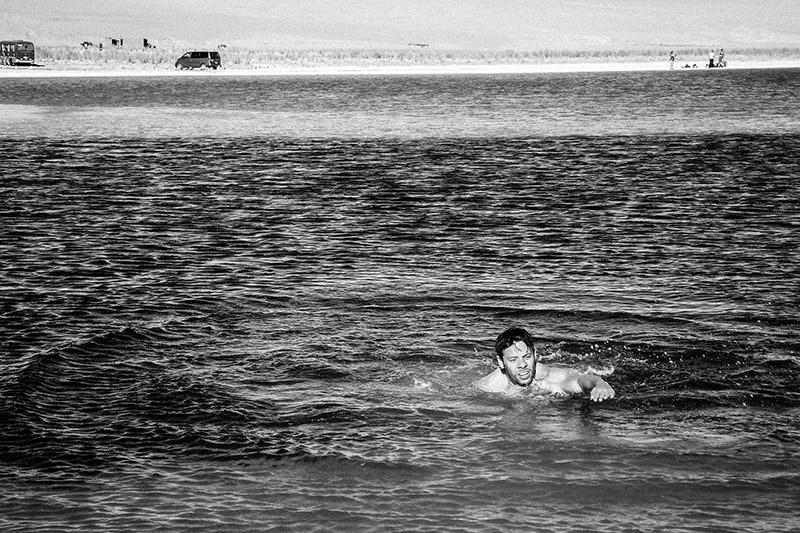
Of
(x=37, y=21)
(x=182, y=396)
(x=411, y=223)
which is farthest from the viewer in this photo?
(x=37, y=21)

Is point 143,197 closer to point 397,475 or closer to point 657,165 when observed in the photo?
point 657,165

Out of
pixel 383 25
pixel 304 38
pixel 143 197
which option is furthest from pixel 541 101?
pixel 383 25

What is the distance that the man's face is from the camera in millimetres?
9703

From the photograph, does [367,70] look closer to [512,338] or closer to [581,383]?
[581,383]

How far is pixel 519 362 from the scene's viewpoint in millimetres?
9695

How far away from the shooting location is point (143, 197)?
24.0 meters

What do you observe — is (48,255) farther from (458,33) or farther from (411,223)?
(458,33)

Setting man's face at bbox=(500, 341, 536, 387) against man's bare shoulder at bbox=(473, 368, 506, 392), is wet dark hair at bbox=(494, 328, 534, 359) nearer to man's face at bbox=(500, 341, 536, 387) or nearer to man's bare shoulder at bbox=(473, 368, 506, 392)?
man's face at bbox=(500, 341, 536, 387)

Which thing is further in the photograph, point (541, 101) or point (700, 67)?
point (700, 67)

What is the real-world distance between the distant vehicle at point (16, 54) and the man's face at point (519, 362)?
292 feet

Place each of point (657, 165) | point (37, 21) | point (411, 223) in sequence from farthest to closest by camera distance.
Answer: point (37, 21) < point (657, 165) < point (411, 223)

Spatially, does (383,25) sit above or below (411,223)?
above

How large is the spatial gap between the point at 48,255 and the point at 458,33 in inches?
5627

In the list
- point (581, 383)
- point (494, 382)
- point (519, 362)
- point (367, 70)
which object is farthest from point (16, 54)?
point (519, 362)
